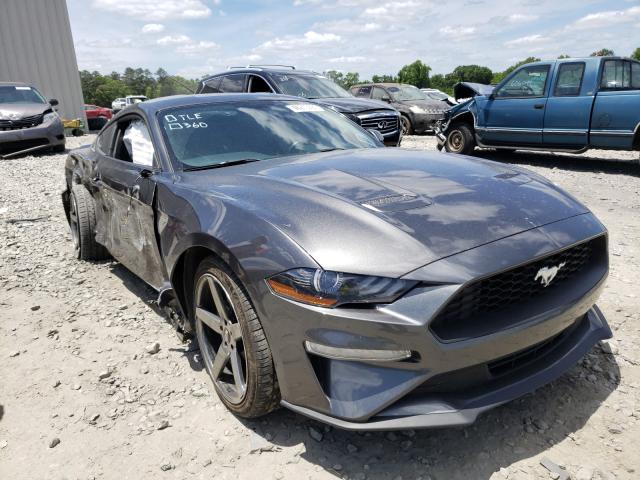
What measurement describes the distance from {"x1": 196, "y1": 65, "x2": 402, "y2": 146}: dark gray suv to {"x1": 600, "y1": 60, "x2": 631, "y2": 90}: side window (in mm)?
3375

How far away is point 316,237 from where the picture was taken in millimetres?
1883

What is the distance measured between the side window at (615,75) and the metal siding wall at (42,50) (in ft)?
57.3

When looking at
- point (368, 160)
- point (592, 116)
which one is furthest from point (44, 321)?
point (592, 116)

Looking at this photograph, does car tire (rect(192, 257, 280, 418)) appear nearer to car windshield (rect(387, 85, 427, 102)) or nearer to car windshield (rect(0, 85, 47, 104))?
car windshield (rect(0, 85, 47, 104))

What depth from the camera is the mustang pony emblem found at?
1.95m

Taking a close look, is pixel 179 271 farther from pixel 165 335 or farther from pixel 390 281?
pixel 390 281

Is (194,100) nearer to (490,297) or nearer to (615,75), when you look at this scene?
(490,297)

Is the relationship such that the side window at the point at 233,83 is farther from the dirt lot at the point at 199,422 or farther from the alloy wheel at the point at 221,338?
the alloy wheel at the point at 221,338

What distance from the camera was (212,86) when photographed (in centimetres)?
970

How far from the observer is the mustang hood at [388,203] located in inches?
71.6

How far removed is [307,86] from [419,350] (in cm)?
804

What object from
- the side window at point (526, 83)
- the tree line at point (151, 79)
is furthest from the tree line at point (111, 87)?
the side window at point (526, 83)

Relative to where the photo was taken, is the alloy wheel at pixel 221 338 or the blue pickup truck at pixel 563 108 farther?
the blue pickup truck at pixel 563 108

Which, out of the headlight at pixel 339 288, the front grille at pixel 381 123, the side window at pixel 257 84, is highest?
the side window at pixel 257 84
